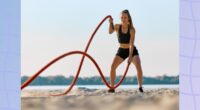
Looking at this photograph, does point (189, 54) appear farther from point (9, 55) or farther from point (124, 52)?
point (124, 52)

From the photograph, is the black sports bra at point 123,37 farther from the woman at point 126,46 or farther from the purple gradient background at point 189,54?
the purple gradient background at point 189,54

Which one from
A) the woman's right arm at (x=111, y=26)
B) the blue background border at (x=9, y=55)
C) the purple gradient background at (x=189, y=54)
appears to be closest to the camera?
the purple gradient background at (x=189, y=54)

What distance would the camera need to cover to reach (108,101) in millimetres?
3100

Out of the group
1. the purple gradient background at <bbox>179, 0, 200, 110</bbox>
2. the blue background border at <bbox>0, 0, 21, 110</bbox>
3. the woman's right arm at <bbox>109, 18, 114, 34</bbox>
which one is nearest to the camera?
the purple gradient background at <bbox>179, 0, 200, 110</bbox>

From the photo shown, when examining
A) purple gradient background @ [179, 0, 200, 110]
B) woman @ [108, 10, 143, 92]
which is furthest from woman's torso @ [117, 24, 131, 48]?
purple gradient background @ [179, 0, 200, 110]

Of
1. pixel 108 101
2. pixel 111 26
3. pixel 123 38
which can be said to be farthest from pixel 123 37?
pixel 108 101

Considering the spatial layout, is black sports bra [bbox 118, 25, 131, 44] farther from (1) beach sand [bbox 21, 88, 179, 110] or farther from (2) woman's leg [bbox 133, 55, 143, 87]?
(1) beach sand [bbox 21, 88, 179, 110]

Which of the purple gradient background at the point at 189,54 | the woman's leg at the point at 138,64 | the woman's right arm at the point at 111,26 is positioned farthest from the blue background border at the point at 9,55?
the woman's leg at the point at 138,64

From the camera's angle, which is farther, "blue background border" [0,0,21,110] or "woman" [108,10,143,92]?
"woman" [108,10,143,92]

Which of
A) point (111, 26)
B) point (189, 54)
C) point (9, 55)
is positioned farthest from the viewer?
point (111, 26)

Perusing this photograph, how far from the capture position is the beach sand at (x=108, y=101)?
3.04 m

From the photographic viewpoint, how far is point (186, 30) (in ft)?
3.79

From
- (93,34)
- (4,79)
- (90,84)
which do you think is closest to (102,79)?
(90,84)

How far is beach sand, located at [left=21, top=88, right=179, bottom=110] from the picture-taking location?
120 inches
